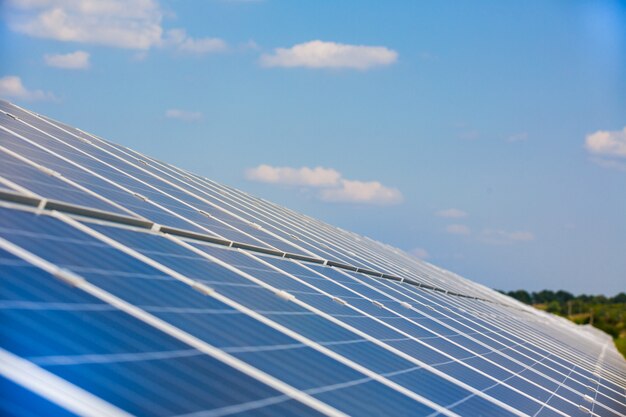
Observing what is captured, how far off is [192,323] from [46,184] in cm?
501

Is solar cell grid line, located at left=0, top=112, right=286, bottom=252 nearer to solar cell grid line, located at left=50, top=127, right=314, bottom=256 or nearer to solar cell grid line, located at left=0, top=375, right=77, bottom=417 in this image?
solar cell grid line, located at left=50, top=127, right=314, bottom=256

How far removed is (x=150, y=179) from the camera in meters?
23.5

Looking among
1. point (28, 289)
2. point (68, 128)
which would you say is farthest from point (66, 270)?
point (68, 128)

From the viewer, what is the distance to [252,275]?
14648 millimetres

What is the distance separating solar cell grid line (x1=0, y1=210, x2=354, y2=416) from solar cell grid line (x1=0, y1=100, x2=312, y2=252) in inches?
393

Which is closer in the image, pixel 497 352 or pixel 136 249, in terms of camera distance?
pixel 136 249

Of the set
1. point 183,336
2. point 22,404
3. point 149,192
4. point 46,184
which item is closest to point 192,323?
point 183,336

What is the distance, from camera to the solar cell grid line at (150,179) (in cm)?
2141

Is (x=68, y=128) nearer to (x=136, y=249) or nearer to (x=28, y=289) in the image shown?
(x=136, y=249)

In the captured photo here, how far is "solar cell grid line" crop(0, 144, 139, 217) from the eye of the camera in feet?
40.1

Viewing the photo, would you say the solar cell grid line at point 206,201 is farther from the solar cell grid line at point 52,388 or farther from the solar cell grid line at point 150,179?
the solar cell grid line at point 52,388

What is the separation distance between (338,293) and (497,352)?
19.3 ft

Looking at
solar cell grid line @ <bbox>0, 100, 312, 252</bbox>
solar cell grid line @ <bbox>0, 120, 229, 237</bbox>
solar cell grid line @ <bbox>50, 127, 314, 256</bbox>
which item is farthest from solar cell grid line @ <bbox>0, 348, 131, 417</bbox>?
solar cell grid line @ <bbox>50, 127, 314, 256</bbox>

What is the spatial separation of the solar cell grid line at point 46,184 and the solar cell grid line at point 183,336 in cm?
346
